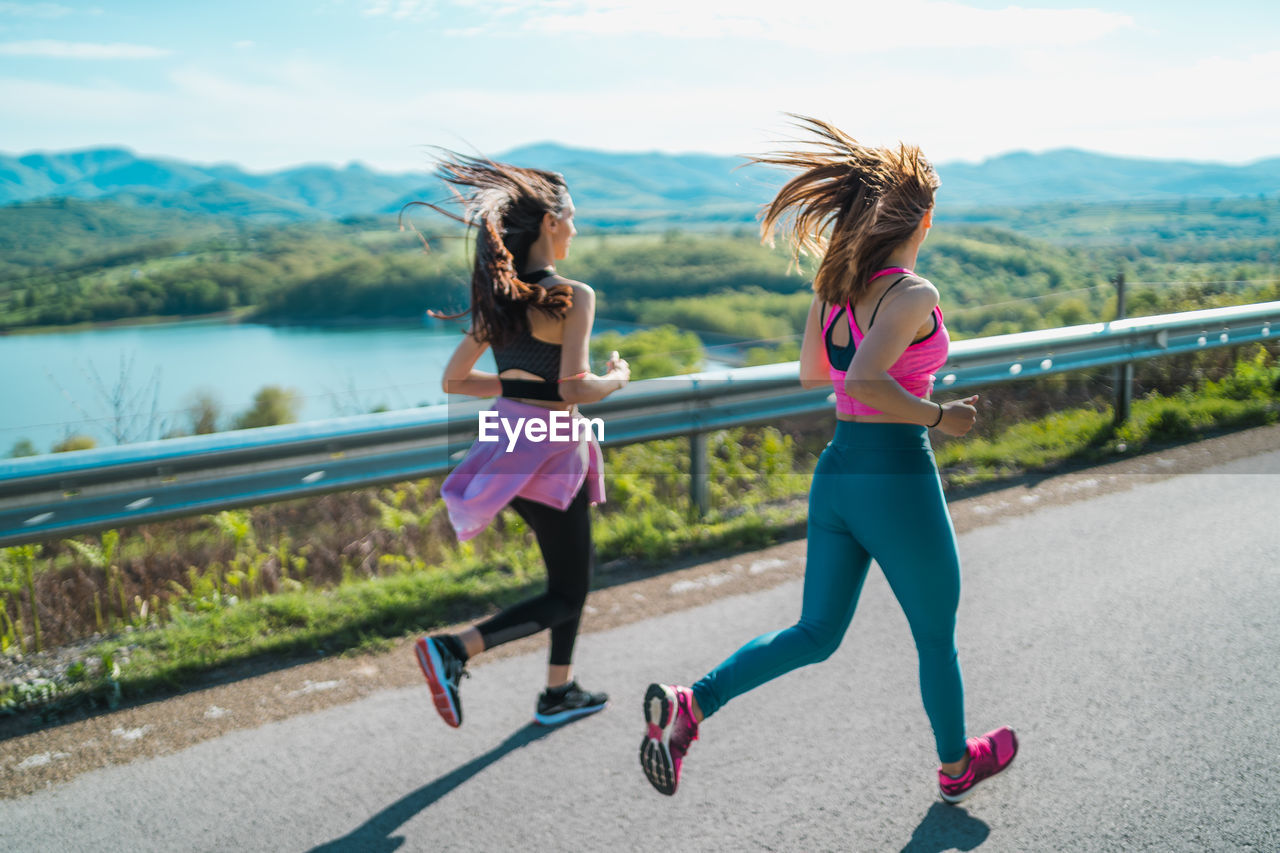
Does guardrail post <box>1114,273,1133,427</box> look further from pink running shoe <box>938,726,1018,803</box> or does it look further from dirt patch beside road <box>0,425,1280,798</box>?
pink running shoe <box>938,726,1018,803</box>

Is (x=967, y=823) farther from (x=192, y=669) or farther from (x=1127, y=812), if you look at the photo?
(x=192, y=669)

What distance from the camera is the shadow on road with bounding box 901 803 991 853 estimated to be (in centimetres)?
263

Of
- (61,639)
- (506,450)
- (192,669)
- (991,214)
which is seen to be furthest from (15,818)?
(991,214)

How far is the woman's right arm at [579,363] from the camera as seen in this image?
3289 millimetres

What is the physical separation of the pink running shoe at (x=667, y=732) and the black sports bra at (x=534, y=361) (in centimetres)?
110

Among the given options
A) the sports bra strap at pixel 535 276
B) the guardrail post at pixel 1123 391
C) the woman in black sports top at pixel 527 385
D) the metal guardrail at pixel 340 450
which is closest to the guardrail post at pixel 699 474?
the metal guardrail at pixel 340 450

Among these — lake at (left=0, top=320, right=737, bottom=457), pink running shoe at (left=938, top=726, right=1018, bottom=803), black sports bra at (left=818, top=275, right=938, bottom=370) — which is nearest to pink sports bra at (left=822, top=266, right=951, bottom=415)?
black sports bra at (left=818, top=275, right=938, bottom=370)

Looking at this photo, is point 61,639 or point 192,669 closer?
point 192,669

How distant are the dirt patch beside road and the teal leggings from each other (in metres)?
1.25

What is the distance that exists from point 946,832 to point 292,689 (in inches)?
99.5

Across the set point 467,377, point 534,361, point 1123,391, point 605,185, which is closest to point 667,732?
point 534,361

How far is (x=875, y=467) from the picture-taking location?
2701 millimetres

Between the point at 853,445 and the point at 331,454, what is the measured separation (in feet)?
9.13

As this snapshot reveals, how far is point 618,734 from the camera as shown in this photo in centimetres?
339
